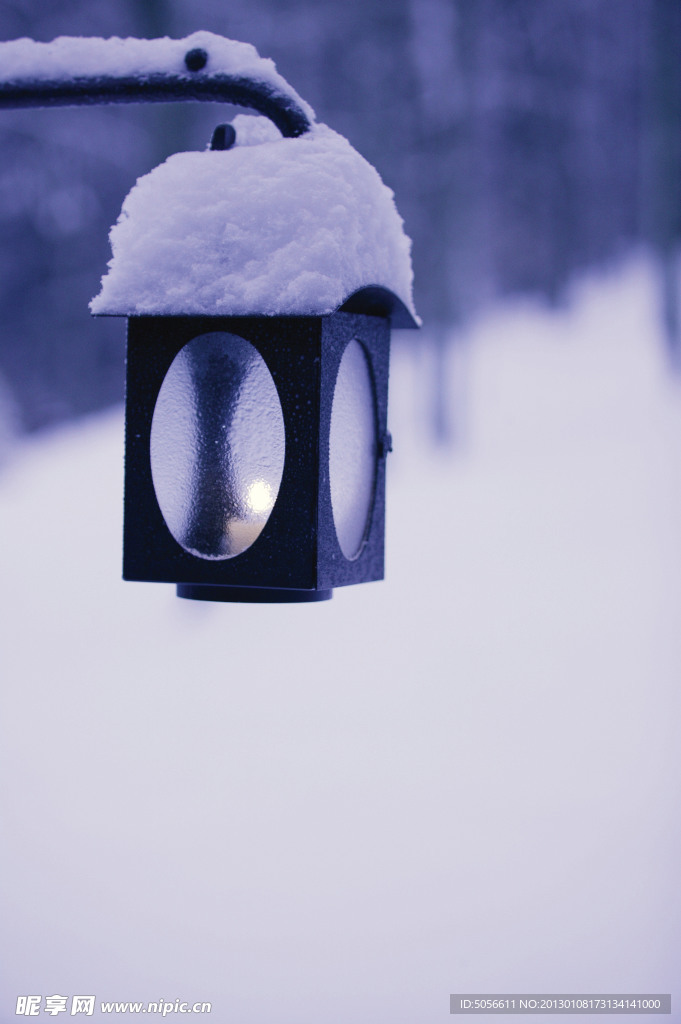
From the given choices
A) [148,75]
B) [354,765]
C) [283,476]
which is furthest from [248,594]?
[354,765]

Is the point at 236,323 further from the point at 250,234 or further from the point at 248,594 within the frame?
the point at 248,594

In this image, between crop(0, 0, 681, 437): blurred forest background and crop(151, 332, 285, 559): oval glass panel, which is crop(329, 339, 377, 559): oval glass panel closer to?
crop(151, 332, 285, 559): oval glass panel

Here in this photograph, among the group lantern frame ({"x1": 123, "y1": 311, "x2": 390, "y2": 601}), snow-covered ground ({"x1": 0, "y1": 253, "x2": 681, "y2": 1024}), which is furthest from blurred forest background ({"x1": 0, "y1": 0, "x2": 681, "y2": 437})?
lantern frame ({"x1": 123, "y1": 311, "x2": 390, "y2": 601})

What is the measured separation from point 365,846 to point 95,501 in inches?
84.7

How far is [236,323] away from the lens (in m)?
0.81

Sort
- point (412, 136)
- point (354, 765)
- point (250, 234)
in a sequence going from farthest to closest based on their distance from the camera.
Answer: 1. point (412, 136)
2. point (354, 765)
3. point (250, 234)

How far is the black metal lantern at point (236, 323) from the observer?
0.78m

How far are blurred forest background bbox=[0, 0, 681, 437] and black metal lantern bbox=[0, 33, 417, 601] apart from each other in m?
3.82

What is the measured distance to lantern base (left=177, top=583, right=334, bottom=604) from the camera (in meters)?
0.83

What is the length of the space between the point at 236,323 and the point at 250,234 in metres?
0.07

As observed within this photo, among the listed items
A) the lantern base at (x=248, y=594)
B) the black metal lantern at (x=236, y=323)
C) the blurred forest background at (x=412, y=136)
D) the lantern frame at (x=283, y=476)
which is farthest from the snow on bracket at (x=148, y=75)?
the blurred forest background at (x=412, y=136)

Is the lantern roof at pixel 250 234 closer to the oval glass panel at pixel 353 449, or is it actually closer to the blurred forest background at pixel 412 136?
the oval glass panel at pixel 353 449

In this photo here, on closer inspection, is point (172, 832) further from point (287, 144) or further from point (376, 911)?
point (287, 144)

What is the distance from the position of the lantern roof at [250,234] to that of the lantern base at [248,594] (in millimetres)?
224
